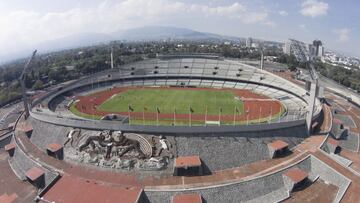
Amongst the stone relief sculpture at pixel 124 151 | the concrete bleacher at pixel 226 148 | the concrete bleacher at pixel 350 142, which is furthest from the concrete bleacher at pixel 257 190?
the concrete bleacher at pixel 350 142

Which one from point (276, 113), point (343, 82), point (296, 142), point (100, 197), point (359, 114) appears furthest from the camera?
point (343, 82)

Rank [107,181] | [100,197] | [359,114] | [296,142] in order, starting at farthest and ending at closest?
[359,114]
[296,142]
[107,181]
[100,197]

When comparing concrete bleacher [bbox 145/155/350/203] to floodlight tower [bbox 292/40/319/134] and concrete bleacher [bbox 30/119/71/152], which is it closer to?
floodlight tower [bbox 292/40/319/134]

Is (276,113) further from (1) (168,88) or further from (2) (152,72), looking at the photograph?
(2) (152,72)

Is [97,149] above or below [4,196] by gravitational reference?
above

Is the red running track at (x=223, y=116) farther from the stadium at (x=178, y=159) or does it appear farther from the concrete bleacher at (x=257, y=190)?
the concrete bleacher at (x=257, y=190)

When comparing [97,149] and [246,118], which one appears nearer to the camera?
[97,149]

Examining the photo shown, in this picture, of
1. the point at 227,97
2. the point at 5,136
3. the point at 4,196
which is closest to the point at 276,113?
the point at 227,97

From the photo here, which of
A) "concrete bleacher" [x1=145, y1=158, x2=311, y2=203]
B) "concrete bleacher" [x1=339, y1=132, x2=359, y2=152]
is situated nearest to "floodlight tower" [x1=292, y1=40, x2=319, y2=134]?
"concrete bleacher" [x1=339, y1=132, x2=359, y2=152]
